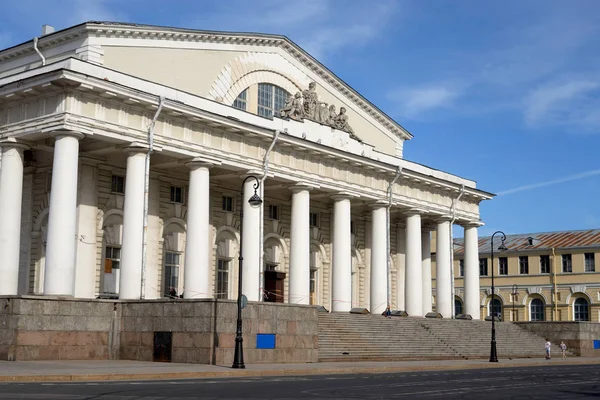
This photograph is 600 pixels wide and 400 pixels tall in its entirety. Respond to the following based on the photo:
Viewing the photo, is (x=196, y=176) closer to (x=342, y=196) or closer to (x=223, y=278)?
(x=223, y=278)

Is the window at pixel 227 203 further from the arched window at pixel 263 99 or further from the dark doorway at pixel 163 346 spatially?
the dark doorway at pixel 163 346

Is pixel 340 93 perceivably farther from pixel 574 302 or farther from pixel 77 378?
pixel 574 302

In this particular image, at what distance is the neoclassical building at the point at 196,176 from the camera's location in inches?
1330

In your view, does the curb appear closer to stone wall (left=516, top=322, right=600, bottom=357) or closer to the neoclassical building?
the neoclassical building

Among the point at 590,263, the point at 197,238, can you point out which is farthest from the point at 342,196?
the point at 590,263

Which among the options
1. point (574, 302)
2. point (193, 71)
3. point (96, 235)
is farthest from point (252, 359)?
point (574, 302)

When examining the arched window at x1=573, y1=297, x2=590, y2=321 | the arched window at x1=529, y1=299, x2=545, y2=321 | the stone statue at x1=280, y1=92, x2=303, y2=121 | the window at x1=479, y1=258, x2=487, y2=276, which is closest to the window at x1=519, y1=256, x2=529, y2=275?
the arched window at x1=529, y1=299, x2=545, y2=321

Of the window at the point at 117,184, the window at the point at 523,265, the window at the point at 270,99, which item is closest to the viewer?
the window at the point at 117,184

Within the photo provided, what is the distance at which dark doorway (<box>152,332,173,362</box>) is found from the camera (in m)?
32.2

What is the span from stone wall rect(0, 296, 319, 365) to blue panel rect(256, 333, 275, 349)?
124mm

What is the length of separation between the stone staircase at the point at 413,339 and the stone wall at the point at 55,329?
362 inches

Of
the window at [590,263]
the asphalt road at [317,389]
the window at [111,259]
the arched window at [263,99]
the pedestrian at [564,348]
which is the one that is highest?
the arched window at [263,99]

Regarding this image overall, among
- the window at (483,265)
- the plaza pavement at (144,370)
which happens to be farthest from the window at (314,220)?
the window at (483,265)

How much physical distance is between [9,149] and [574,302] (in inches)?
2352
